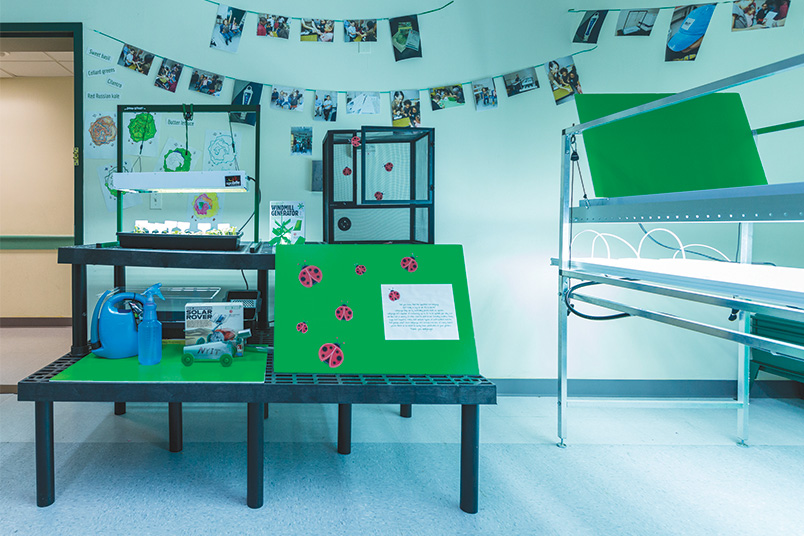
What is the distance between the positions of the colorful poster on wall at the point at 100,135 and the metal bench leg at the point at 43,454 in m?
1.42

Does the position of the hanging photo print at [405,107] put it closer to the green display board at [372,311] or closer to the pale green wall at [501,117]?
the pale green wall at [501,117]

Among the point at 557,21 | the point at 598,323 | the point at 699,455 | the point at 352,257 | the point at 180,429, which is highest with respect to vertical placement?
the point at 557,21

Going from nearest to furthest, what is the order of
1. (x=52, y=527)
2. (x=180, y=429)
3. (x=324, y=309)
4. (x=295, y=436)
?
(x=52, y=527), (x=324, y=309), (x=180, y=429), (x=295, y=436)

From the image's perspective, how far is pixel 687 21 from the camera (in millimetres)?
2377

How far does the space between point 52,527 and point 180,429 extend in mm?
504

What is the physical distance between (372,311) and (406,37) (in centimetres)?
157

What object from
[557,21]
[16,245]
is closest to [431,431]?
[557,21]

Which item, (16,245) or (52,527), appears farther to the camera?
(16,245)

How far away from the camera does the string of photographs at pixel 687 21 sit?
7.77 ft

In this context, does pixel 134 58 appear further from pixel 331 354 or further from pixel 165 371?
pixel 331 354

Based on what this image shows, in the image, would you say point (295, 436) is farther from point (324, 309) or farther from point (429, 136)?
point (429, 136)

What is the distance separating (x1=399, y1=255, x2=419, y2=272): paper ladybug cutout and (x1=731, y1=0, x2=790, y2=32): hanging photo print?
223 centimetres

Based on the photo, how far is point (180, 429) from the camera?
69.0 inches

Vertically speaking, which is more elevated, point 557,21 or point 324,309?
point 557,21
